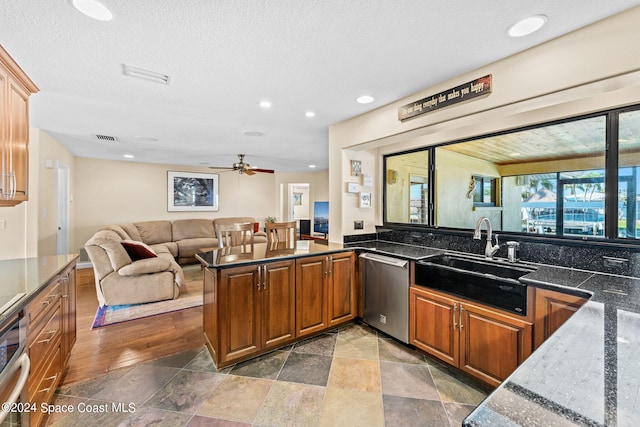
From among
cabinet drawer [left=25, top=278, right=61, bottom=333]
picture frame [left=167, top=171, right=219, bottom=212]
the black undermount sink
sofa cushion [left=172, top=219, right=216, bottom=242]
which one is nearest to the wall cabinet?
cabinet drawer [left=25, top=278, right=61, bottom=333]

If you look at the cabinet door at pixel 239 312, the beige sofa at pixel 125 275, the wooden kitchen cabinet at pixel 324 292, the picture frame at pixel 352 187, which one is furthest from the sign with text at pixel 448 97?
the beige sofa at pixel 125 275

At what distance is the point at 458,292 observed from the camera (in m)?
2.15

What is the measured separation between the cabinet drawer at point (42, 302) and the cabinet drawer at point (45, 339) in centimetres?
6

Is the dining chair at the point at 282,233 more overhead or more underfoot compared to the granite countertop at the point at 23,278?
more overhead

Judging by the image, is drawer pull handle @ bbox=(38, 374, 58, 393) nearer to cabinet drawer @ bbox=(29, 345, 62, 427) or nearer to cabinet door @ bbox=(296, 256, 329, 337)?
cabinet drawer @ bbox=(29, 345, 62, 427)

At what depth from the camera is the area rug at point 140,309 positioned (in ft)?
10.6

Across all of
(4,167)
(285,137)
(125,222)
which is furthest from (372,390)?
(125,222)

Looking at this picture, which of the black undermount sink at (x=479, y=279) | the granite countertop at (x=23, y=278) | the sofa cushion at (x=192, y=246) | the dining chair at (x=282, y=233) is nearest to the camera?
the granite countertop at (x=23, y=278)

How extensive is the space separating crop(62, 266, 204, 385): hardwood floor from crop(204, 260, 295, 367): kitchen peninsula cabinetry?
1.52 ft

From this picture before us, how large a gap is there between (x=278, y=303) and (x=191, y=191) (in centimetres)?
571

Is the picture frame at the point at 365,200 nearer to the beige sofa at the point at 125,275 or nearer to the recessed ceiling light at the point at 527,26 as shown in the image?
the recessed ceiling light at the point at 527,26

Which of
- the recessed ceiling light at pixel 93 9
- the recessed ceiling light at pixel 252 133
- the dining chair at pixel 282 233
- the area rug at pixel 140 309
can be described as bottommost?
the area rug at pixel 140 309

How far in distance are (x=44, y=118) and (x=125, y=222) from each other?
3628 millimetres

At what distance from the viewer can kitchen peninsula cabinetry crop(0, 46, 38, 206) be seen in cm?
181
